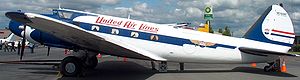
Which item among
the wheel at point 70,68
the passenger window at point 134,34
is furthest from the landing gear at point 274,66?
the wheel at point 70,68

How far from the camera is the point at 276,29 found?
12.4 metres

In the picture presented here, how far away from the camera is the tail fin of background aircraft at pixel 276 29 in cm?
1238

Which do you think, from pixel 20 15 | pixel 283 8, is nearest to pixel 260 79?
pixel 283 8

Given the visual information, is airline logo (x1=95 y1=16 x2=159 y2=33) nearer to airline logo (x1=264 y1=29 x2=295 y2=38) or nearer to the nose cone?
the nose cone

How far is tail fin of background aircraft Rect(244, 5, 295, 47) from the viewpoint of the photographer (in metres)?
12.4

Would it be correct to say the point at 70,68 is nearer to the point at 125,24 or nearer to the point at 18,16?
the point at 125,24

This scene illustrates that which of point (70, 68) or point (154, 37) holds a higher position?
point (154, 37)

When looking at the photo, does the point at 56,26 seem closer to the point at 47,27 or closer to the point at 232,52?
the point at 47,27

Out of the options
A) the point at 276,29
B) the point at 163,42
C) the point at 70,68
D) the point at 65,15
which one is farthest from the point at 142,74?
the point at 276,29

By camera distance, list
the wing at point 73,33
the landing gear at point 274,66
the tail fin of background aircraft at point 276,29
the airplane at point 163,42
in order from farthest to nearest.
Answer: the landing gear at point 274,66 < the tail fin of background aircraft at point 276,29 < the airplane at point 163,42 < the wing at point 73,33

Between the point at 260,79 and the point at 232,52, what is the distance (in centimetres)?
Result: 177

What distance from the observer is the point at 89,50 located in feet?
37.1

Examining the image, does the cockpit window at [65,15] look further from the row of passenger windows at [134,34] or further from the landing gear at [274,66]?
the landing gear at [274,66]

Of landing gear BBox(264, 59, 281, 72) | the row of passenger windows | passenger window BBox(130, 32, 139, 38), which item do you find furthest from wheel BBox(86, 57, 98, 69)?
landing gear BBox(264, 59, 281, 72)
